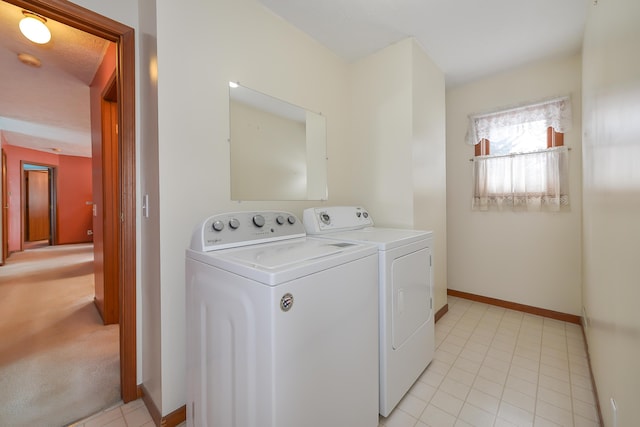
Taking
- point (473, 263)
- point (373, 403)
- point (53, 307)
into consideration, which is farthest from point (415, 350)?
point (53, 307)

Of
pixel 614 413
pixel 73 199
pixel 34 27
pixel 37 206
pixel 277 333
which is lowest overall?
pixel 614 413

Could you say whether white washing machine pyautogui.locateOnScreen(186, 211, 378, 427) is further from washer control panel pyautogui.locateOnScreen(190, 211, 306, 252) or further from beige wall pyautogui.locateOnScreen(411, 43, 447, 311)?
beige wall pyautogui.locateOnScreen(411, 43, 447, 311)

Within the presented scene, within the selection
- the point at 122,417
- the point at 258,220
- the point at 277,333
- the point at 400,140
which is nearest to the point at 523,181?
the point at 400,140

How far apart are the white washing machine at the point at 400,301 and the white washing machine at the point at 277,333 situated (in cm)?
8

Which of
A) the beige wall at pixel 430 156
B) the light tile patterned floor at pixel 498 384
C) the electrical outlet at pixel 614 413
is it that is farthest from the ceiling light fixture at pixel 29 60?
the electrical outlet at pixel 614 413

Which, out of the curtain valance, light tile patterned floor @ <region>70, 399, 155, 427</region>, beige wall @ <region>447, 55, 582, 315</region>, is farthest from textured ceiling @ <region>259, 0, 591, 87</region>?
light tile patterned floor @ <region>70, 399, 155, 427</region>

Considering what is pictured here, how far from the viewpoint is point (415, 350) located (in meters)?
1.55

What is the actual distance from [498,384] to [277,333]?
1627 mm

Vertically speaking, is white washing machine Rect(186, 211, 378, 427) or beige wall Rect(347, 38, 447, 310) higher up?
beige wall Rect(347, 38, 447, 310)

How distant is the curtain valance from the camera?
234 centimetres

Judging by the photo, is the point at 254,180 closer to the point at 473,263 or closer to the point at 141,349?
the point at 141,349

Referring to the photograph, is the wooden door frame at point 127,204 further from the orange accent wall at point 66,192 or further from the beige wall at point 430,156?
the orange accent wall at point 66,192

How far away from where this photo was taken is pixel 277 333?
30.9 inches

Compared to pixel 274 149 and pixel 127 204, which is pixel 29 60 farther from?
pixel 274 149
